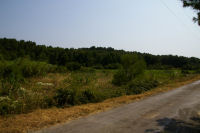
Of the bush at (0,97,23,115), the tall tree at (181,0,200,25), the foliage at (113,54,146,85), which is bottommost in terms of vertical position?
the bush at (0,97,23,115)

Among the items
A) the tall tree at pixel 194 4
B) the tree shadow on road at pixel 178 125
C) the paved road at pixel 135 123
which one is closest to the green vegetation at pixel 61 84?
the paved road at pixel 135 123

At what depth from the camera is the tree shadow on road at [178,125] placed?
19.2 feet

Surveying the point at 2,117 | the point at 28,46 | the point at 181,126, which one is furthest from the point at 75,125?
the point at 28,46

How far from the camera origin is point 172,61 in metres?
112

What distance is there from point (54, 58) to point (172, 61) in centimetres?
7519

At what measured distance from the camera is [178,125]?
253 inches

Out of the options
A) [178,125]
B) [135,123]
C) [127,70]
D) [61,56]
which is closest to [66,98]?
[135,123]

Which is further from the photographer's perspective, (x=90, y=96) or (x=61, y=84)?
(x=61, y=84)

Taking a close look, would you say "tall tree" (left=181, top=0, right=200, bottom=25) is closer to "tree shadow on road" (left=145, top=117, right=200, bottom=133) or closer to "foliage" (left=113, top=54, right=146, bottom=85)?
"tree shadow on road" (left=145, top=117, right=200, bottom=133)

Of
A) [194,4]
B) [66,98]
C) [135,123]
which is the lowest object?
[135,123]

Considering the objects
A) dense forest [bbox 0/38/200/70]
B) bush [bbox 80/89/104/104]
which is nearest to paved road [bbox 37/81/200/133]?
bush [bbox 80/89/104/104]

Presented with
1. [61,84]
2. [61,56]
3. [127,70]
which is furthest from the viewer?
[61,56]

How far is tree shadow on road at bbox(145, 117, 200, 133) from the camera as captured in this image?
584cm

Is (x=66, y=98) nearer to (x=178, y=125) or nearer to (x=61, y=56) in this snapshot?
(x=178, y=125)
